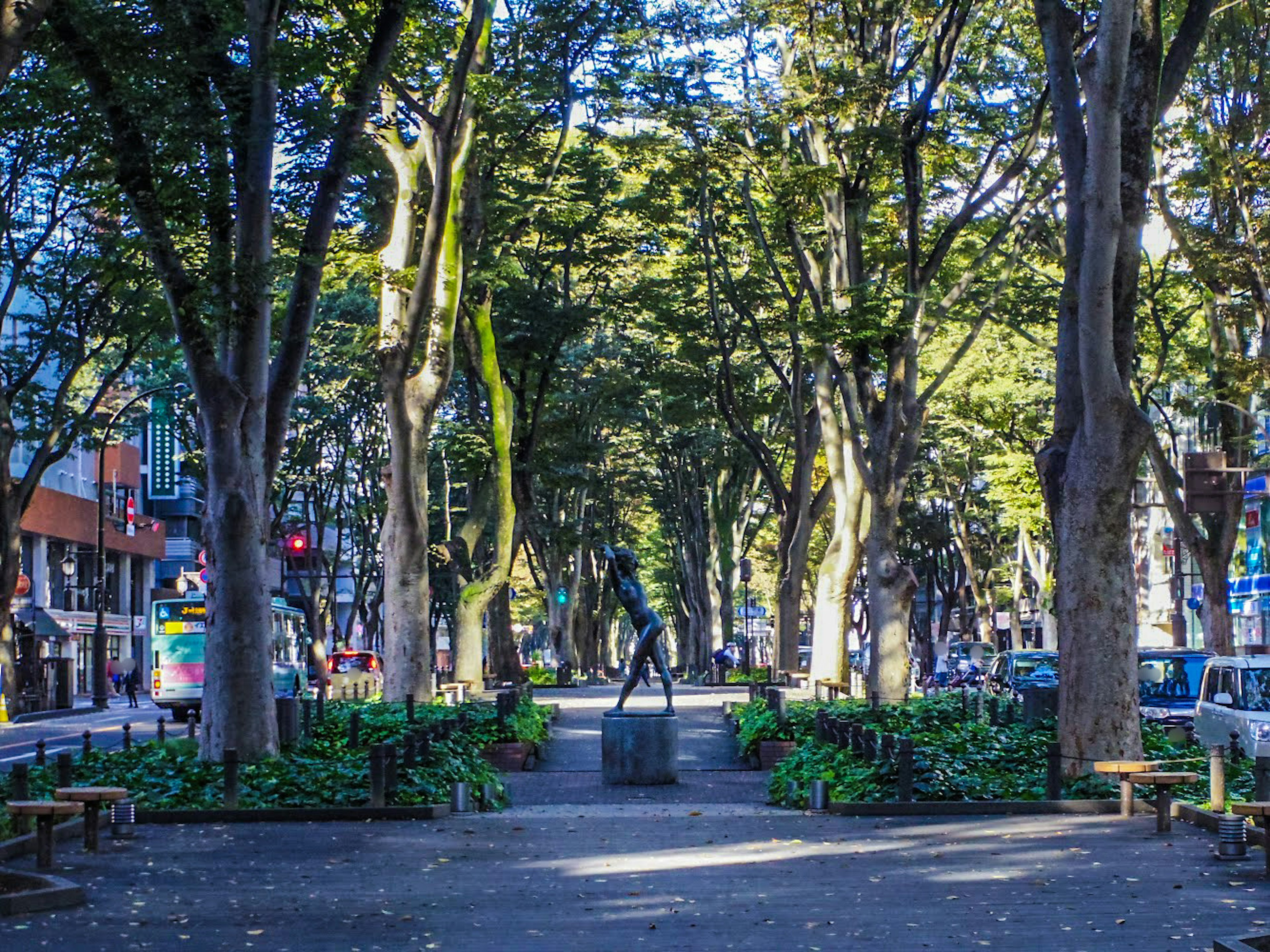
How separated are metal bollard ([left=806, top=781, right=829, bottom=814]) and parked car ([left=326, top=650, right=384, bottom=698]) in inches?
765

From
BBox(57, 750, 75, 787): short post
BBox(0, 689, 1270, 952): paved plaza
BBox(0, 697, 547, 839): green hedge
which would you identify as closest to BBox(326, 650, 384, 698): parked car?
BBox(0, 697, 547, 839): green hedge

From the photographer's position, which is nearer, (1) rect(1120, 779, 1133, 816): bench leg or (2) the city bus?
(1) rect(1120, 779, 1133, 816): bench leg

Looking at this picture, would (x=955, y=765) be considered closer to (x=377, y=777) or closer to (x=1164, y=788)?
(x=1164, y=788)

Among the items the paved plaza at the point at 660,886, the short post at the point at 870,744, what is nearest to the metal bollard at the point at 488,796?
the paved plaza at the point at 660,886

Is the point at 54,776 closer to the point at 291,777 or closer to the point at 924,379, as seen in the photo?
the point at 291,777

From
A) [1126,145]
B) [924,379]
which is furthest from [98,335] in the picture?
[1126,145]

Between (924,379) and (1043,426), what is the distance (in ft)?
11.2

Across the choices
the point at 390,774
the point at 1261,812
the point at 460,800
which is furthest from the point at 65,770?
the point at 1261,812

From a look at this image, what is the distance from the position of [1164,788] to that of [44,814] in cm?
882

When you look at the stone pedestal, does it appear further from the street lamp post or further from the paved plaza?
the street lamp post

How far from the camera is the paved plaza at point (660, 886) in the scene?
9.53 meters

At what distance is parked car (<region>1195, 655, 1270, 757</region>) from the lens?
20891 millimetres

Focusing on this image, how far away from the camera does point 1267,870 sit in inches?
457

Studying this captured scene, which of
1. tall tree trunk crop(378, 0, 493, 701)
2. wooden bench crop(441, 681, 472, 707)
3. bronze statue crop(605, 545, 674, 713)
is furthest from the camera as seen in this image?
wooden bench crop(441, 681, 472, 707)
